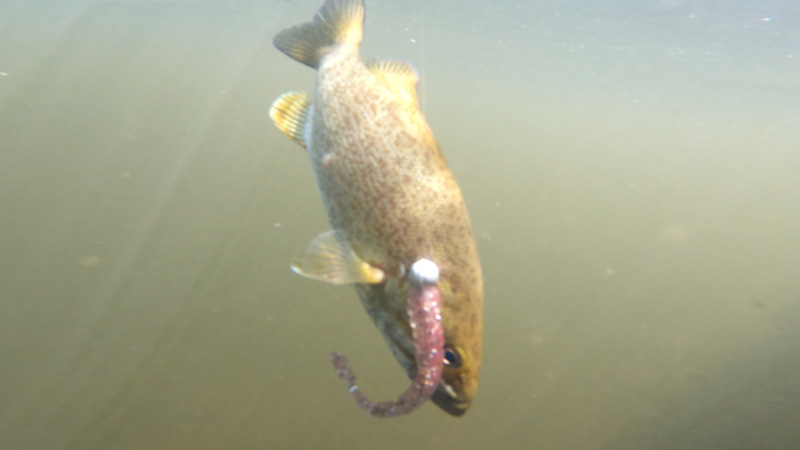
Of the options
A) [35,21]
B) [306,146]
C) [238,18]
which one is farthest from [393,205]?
[35,21]

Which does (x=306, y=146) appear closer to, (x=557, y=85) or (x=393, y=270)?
(x=393, y=270)

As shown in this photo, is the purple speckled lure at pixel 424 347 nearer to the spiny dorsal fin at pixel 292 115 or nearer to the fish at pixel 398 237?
the fish at pixel 398 237

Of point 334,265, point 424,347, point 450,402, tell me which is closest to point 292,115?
point 334,265

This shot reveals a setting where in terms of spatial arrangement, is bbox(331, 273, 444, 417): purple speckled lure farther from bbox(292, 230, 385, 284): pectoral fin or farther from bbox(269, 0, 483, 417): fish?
bbox(292, 230, 385, 284): pectoral fin

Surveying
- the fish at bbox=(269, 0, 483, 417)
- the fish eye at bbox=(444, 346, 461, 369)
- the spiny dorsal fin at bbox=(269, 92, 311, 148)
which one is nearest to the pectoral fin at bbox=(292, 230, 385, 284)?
the fish at bbox=(269, 0, 483, 417)

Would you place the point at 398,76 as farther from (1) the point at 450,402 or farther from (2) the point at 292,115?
(1) the point at 450,402
